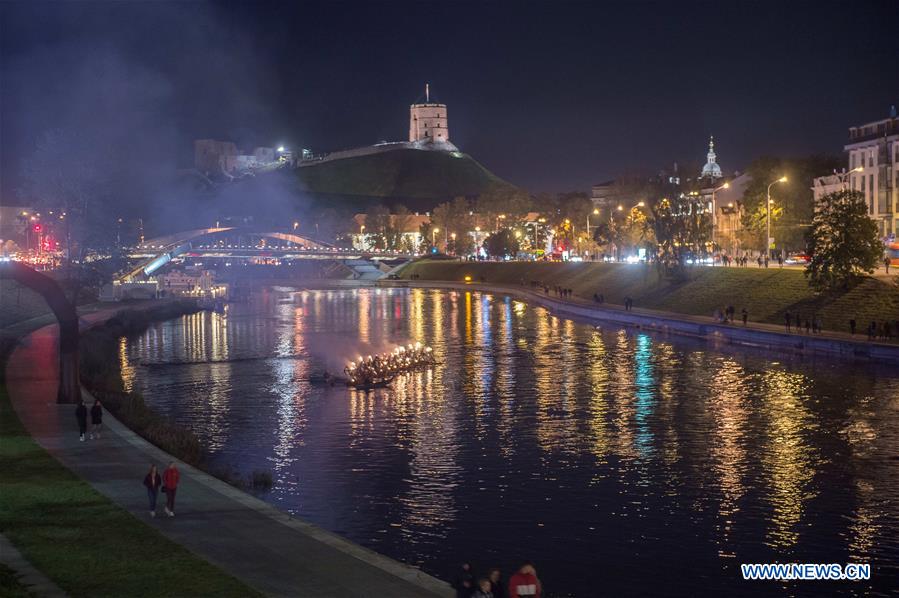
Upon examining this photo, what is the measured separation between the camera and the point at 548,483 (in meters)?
26.1

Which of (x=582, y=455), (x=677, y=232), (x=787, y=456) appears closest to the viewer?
(x=787, y=456)

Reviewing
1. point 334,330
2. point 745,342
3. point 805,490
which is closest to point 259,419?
point 805,490

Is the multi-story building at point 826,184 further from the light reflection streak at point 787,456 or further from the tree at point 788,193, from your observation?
the light reflection streak at point 787,456

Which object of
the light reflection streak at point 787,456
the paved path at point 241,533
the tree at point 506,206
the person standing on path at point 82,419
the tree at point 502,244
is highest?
the tree at point 506,206

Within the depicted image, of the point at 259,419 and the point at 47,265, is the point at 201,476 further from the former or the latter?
the point at 47,265

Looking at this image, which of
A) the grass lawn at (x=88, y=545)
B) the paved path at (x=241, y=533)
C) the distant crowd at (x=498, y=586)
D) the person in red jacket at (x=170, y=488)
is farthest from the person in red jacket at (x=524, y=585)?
the person in red jacket at (x=170, y=488)

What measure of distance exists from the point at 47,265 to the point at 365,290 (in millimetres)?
44368

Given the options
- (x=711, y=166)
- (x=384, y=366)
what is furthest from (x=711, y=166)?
(x=384, y=366)

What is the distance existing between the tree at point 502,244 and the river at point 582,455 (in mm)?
97097

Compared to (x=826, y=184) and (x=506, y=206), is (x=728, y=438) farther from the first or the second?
(x=506, y=206)

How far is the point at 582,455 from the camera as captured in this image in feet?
96.4

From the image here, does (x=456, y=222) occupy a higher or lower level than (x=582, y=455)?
higher

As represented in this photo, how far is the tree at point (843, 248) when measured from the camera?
194 ft

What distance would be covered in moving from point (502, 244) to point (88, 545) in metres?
140
